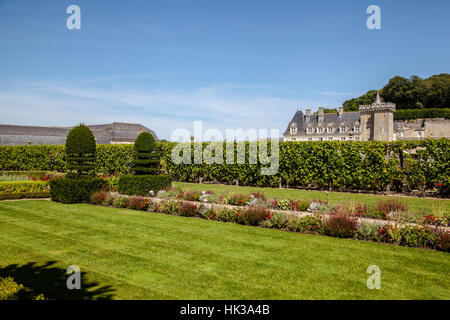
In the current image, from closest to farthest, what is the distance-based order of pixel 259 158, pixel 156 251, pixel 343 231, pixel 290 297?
1. pixel 290 297
2. pixel 156 251
3. pixel 343 231
4. pixel 259 158

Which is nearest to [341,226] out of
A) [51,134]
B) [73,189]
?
[73,189]

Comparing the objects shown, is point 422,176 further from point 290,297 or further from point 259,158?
point 290,297

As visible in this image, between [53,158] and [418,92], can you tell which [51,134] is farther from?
[418,92]

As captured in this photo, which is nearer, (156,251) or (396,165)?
(156,251)

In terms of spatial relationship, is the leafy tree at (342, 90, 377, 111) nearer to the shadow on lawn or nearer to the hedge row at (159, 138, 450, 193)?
the hedge row at (159, 138, 450, 193)

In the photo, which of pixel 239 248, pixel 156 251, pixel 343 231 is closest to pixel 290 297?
pixel 239 248

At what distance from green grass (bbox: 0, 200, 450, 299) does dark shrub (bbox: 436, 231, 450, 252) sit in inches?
11.0

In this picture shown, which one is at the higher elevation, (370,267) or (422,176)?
(422,176)

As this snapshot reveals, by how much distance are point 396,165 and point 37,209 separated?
1567 cm

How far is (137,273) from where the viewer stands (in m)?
5.76

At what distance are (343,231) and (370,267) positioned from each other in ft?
6.83

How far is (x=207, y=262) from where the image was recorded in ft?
20.8

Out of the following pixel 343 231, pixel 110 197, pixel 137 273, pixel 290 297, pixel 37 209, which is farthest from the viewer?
pixel 110 197

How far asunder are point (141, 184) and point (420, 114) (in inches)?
2797
